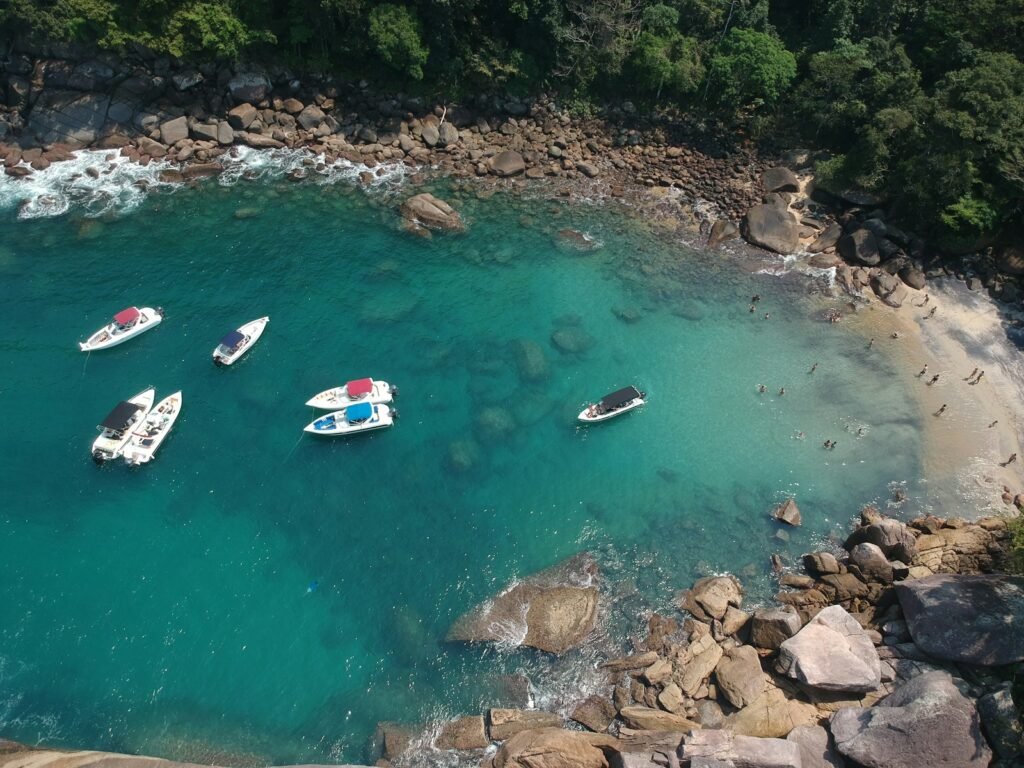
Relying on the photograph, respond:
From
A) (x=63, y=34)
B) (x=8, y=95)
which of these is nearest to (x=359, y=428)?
(x=63, y=34)

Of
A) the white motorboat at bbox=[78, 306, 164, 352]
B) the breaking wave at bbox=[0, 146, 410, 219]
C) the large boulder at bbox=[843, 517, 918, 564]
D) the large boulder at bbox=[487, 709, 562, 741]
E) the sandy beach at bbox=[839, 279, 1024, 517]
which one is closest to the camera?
the large boulder at bbox=[487, 709, 562, 741]

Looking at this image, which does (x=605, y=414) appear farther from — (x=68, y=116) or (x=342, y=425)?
(x=68, y=116)

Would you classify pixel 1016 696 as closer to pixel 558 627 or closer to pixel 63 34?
pixel 558 627

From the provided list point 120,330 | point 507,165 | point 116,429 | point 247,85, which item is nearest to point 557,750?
point 116,429

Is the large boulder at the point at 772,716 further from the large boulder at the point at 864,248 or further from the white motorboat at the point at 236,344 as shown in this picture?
the white motorboat at the point at 236,344

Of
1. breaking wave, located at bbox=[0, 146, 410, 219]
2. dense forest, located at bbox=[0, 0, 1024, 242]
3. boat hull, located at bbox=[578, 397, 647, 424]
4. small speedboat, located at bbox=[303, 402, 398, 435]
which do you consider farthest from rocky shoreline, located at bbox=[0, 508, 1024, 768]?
breaking wave, located at bbox=[0, 146, 410, 219]

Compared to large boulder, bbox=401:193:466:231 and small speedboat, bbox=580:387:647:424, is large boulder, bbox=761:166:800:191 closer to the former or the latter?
small speedboat, bbox=580:387:647:424
